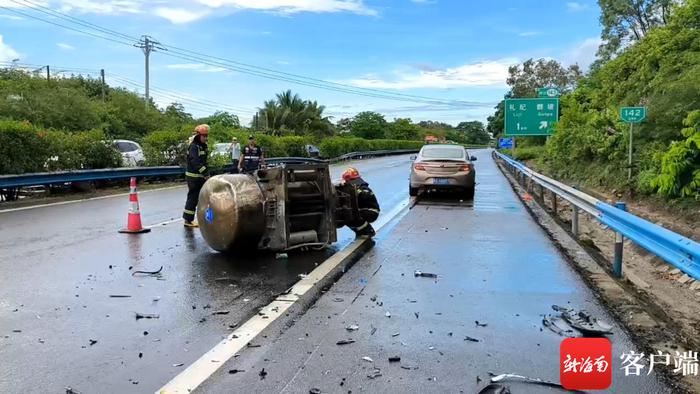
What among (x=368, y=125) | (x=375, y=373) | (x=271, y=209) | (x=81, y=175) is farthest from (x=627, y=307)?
(x=368, y=125)

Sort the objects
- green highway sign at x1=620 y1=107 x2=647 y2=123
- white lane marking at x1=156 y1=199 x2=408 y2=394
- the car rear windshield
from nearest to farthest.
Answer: white lane marking at x1=156 y1=199 x2=408 y2=394
green highway sign at x1=620 y1=107 x2=647 y2=123
the car rear windshield

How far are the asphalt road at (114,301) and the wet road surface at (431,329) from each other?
0.64 metres

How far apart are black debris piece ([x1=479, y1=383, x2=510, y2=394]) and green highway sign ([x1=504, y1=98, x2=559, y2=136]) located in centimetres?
3228

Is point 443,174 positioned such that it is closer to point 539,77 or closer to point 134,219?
point 134,219

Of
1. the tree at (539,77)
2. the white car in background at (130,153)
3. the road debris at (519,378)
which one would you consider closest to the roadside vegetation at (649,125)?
the road debris at (519,378)

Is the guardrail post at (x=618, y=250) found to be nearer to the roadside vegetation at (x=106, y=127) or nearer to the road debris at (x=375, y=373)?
the road debris at (x=375, y=373)

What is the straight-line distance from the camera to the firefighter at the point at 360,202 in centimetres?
895

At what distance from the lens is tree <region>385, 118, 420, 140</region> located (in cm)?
10656

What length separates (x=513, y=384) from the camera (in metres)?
3.81

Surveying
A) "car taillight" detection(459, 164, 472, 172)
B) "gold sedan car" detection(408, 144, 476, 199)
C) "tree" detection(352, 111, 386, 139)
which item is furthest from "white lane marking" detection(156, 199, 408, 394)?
"tree" detection(352, 111, 386, 139)

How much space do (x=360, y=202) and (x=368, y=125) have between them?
86.2 meters

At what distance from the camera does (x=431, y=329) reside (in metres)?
4.89

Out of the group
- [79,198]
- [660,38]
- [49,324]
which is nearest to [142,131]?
[79,198]

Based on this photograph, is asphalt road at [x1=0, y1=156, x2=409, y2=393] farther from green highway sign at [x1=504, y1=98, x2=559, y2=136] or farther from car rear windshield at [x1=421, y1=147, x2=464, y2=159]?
green highway sign at [x1=504, y1=98, x2=559, y2=136]
